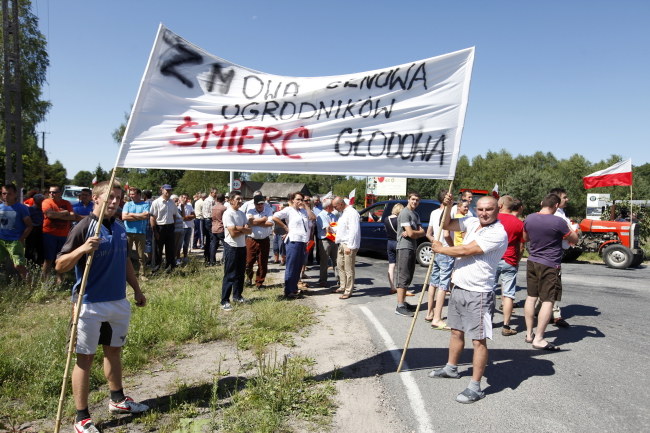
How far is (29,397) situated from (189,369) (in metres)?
1.40

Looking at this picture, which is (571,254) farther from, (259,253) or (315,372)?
(315,372)

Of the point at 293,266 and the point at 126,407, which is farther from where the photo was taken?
the point at 293,266

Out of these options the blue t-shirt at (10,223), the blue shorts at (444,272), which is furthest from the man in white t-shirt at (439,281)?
the blue t-shirt at (10,223)

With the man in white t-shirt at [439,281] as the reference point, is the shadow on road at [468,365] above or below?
below

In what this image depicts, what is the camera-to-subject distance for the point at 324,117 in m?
4.18

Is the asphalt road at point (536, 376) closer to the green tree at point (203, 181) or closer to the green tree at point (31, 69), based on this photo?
the green tree at point (31, 69)

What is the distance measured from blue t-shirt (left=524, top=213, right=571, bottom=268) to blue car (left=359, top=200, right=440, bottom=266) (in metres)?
6.23

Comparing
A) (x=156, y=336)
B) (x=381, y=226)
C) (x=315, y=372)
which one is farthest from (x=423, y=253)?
(x=156, y=336)

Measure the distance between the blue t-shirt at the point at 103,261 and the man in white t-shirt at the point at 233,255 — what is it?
346 centimetres

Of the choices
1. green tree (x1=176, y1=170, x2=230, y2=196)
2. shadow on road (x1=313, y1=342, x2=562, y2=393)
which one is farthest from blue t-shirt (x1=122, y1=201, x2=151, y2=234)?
green tree (x1=176, y1=170, x2=230, y2=196)

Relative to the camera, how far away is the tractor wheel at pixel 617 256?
41.9 feet

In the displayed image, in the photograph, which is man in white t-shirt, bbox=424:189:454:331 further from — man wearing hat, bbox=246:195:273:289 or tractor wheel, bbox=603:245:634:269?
tractor wheel, bbox=603:245:634:269

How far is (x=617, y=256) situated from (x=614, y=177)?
7.82 feet

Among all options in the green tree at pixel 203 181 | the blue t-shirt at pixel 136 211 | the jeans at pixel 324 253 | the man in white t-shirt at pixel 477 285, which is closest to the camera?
the man in white t-shirt at pixel 477 285
